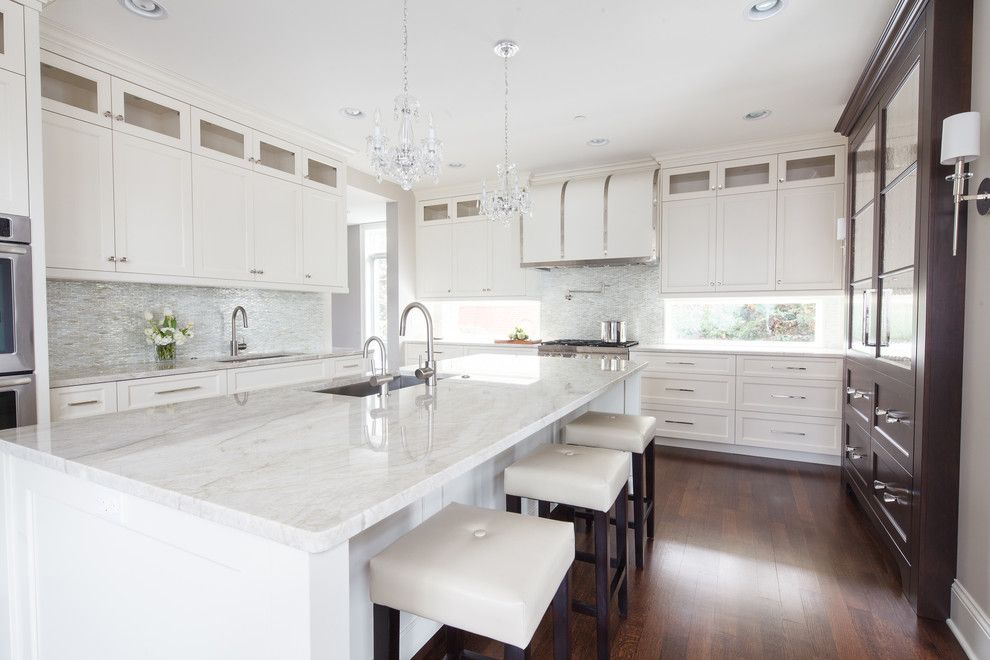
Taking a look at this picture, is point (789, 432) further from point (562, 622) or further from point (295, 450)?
point (295, 450)

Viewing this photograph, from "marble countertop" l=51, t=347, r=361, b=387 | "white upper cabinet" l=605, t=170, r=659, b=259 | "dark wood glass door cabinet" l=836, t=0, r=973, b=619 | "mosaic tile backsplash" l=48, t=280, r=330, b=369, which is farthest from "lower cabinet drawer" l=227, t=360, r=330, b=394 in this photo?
"dark wood glass door cabinet" l=836, t=0, r=973, b=619

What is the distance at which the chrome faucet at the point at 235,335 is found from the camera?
3588mm

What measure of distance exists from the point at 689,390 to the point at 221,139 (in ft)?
13.5

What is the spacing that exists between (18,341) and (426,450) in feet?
6.78

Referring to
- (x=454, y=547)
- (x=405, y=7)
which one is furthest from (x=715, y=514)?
(x=405, y=7)

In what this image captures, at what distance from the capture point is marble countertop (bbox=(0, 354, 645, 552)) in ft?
2.51

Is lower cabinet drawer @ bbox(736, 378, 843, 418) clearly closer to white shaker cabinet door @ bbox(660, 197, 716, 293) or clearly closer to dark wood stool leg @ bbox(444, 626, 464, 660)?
white shaker cabinet door @ bbox(660, 197, 716, 293)

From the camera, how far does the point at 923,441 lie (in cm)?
189

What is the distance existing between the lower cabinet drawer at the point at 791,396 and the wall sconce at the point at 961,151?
226 cm

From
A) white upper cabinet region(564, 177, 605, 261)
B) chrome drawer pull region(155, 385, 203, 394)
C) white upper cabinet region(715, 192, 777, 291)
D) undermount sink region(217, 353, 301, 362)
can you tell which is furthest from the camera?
white upper cabinet region(564, 177, 605, 261)

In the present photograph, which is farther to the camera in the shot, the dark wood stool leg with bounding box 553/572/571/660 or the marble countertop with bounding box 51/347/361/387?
the marble countertop with bounding box 51/347/361/387

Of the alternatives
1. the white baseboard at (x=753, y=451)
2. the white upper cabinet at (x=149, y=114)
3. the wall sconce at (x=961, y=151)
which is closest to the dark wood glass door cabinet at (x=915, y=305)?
the wall sconce at (x=961, y=151)

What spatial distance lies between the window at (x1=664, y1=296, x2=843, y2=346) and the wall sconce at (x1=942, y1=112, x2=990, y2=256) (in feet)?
8.60

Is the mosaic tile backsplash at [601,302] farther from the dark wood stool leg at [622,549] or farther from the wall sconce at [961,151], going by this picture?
the dark wood stool leg at [622,549]
